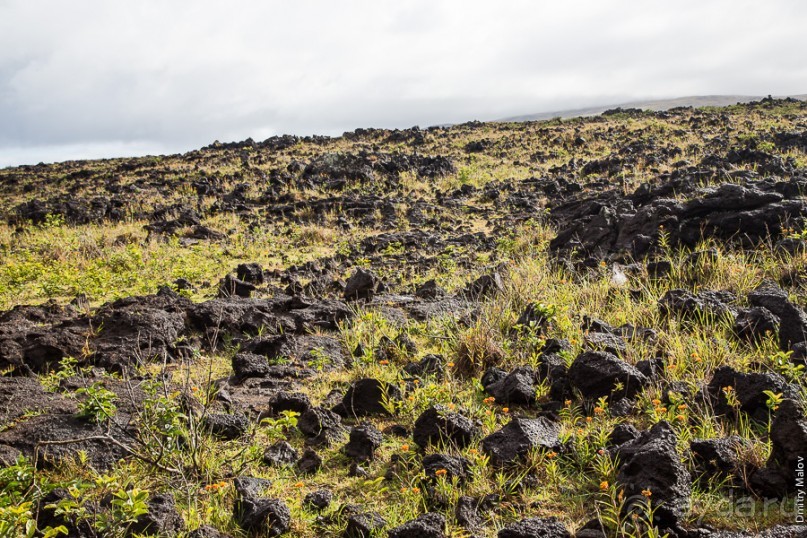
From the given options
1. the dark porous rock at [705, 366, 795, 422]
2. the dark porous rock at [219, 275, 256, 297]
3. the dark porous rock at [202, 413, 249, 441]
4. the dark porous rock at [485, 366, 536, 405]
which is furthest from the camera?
the dark porous rock at [219, 275, 256, 297]

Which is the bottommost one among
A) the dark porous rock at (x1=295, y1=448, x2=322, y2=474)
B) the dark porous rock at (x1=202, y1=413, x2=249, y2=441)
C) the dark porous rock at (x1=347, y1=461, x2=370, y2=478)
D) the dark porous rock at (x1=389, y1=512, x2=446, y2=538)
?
the dark porous rock at (x1=347, y1=461, x2=370, y2=478)

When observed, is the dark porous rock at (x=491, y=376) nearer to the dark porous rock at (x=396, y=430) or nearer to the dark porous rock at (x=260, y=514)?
the dark porous rock at (x=396, y=430)

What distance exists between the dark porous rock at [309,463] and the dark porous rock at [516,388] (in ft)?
4.69

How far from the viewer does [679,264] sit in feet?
20.5

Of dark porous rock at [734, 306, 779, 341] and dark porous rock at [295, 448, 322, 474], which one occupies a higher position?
dark porous rock at [734, 306, 779, 341]

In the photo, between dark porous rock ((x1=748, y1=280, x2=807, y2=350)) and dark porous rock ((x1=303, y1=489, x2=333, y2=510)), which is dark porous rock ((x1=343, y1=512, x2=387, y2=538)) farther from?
dark porous rock ((x1=748, y1=280, x2=807, y2=350))

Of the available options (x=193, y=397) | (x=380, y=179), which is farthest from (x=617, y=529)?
(x=380, y=179)

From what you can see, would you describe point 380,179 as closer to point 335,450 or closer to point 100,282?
point 100,282

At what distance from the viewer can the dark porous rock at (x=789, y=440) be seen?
258cm

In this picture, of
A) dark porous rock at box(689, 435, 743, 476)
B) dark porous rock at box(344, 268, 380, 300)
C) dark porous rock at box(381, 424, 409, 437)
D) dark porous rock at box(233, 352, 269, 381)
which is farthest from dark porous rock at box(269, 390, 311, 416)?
dark porous rock at box(344, 268, 380, 300)

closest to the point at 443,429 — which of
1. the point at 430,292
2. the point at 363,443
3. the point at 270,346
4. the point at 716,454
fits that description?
the point at 363,443

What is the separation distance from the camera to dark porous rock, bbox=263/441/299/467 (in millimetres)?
3402

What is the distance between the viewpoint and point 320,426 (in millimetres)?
3803

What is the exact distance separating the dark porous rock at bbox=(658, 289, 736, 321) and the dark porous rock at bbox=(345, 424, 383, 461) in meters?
2.97
